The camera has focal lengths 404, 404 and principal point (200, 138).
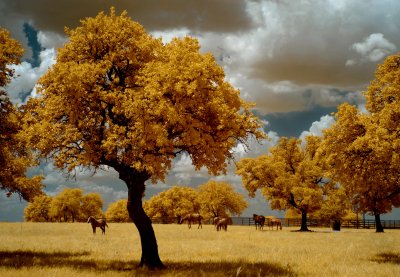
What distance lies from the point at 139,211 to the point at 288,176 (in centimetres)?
3977

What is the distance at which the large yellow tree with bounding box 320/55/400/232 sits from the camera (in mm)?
19953

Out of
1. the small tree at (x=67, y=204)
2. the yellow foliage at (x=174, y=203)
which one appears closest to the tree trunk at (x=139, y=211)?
the yellow foliage at (x=174, y=203)

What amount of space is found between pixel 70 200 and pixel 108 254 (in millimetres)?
106595

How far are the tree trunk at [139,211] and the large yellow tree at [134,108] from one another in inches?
1.8

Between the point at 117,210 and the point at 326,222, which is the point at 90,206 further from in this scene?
the point at 326,222

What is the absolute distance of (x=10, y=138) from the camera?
21234 millimetres

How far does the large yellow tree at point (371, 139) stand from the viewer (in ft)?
65.5

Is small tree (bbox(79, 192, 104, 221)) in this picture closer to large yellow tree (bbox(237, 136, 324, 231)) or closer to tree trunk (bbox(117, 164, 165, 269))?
large yellow tree (bbox(237, 136, 324, 231))

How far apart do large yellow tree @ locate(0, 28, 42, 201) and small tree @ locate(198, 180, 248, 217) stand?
80789mm

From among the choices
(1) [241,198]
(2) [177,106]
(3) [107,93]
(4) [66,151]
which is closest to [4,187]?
(4) [66,151]

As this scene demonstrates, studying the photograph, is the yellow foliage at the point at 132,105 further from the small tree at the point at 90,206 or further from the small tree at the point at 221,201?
the small tree at the point at 90,206

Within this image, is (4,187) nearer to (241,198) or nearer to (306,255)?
(306,255)

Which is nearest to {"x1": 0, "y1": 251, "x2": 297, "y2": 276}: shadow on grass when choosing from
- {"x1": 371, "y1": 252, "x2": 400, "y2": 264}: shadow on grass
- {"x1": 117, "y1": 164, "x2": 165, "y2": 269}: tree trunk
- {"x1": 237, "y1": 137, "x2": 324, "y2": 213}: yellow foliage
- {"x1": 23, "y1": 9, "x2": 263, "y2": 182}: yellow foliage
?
{"x1": 117, "y1": 164, "x2": 165, "y2": 269}: tree trunk

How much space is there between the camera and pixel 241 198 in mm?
102812
